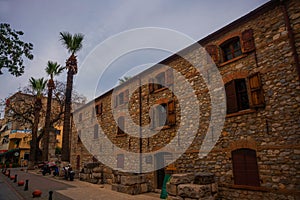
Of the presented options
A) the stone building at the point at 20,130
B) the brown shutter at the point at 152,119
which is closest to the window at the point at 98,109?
the brown shutter at the point at 152,119

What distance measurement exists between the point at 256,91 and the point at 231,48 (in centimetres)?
262

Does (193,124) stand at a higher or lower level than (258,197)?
higher

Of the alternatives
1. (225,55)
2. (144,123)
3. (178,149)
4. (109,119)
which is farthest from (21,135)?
(225,55)

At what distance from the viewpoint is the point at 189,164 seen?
9.97 m

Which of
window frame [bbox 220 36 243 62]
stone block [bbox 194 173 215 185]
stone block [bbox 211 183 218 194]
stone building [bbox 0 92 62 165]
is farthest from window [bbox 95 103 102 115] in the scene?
stone block [bbox 211 183 218 194]

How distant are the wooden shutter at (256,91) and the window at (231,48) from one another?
1.63 m

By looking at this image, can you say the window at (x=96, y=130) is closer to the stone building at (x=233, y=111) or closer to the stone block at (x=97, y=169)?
the stone block at (x=97, y=169)

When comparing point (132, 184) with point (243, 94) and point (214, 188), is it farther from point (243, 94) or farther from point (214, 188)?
point (243, 94)

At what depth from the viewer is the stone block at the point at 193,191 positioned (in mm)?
7238

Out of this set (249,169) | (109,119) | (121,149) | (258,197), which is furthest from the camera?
(109,119)

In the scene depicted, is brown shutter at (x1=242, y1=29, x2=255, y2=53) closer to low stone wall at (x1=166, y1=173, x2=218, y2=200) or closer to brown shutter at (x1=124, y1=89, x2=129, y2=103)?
low stone wall at (x1=166, y1=173, x2=218, y2=200)

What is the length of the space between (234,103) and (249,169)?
2.69 metres

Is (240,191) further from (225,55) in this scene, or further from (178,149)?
(225,55)

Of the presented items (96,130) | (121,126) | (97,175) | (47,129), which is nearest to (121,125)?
(121,126)
